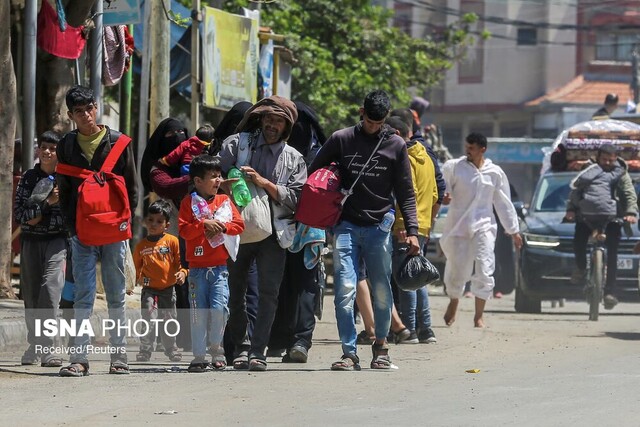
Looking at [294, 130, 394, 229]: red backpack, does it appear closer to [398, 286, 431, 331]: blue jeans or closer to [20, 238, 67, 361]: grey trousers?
[20, 238, 67, 361]: grey trousers

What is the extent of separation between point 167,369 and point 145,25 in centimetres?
737

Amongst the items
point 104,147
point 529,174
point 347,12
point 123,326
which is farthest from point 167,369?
point 529,174

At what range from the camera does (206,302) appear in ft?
33.3

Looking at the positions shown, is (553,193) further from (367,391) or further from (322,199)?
(367,391)

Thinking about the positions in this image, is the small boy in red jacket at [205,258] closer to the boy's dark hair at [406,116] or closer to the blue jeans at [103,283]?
the blue jeans at [103,283]

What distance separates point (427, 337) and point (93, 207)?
433 cm

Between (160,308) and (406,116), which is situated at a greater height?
(406,116)

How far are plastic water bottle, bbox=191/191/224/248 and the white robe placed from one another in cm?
521

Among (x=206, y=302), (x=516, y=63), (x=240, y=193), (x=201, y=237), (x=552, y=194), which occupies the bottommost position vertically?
(x=206, y=302)

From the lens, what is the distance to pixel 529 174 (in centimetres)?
5806

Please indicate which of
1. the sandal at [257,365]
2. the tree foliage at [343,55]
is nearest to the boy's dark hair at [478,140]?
the sandal at [257,365]

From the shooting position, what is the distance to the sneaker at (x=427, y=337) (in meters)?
13.1

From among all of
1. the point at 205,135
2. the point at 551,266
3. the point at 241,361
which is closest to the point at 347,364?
the point at 241,361

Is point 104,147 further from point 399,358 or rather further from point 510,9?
point 510,9
